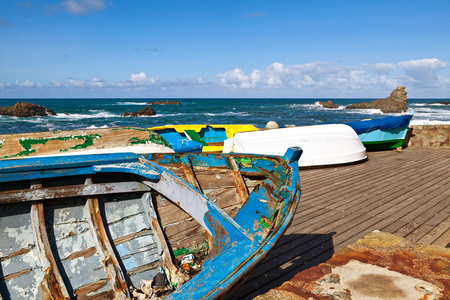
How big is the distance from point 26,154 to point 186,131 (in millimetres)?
7597

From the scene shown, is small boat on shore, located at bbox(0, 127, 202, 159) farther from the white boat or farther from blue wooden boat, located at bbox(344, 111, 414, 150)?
blue wooden boat, located at bbox(344, 111, 414, 150)

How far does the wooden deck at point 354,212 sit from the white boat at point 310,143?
1.08 ft

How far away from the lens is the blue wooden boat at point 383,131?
34.9 ft

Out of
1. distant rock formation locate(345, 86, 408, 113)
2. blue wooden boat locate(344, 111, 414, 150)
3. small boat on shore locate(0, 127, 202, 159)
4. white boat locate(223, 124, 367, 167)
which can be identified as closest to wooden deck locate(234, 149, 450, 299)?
white boat locate(223, 124, 367, 167)

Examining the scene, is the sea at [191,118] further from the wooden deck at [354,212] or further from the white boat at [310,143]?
the wooden deck at [354,212]

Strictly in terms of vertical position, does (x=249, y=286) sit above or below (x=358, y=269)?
below

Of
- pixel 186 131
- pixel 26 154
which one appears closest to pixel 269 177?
pixel 26 154

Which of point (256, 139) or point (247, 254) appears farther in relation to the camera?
point (256, 139)

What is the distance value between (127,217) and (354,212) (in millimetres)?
3907

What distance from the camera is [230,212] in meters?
3.41

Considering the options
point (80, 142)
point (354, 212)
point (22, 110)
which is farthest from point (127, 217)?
point (22, 110)

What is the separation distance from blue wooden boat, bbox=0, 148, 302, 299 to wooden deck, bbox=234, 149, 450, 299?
926 millimetres

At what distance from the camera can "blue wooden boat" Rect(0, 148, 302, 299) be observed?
2.55 metres

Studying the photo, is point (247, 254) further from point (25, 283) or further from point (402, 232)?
point (402, 232)
